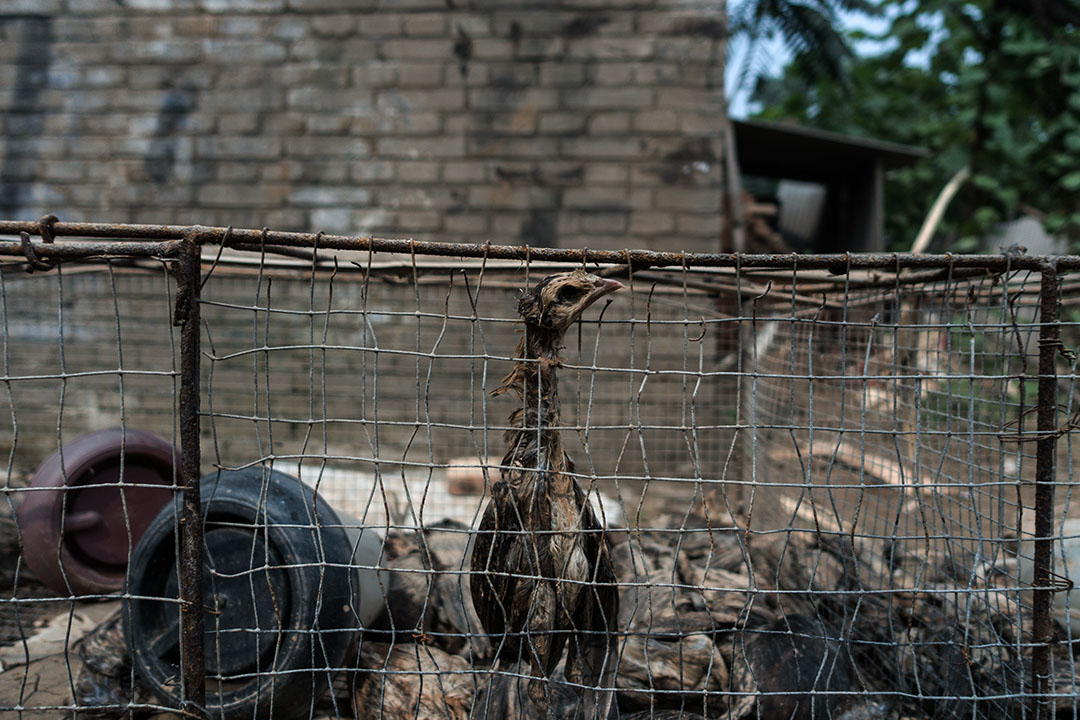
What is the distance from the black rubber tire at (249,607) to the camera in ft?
7.60

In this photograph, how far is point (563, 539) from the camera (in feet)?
7.11

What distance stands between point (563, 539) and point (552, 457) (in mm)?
248

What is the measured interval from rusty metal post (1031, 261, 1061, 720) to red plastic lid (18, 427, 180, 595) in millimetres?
3197

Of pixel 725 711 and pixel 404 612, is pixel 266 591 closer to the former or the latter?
pixel 404 612

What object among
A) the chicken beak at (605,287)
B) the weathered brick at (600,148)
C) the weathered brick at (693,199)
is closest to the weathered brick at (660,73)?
the weathered brick at (600,148)

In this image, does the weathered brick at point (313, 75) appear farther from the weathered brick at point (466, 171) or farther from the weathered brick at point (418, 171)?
the weathered brick at point (466, 171)

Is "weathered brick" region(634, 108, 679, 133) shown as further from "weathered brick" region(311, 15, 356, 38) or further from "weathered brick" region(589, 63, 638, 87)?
"weathered brick" region(311, 15, 356, 38)

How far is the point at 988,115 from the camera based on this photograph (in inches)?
364

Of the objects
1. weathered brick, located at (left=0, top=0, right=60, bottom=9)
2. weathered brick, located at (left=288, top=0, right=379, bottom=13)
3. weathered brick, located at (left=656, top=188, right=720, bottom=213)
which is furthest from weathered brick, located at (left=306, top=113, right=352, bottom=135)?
weathered brick, located at (left=656, top=188, right=720, bottom=213)

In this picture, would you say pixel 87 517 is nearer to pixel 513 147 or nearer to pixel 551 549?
pixel 551 549

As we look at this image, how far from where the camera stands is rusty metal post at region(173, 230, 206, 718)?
206cm

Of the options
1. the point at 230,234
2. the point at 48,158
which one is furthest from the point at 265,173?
the point at 230,234

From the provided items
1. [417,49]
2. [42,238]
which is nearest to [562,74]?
[417,49]

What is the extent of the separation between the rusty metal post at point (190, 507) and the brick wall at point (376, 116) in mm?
3541
